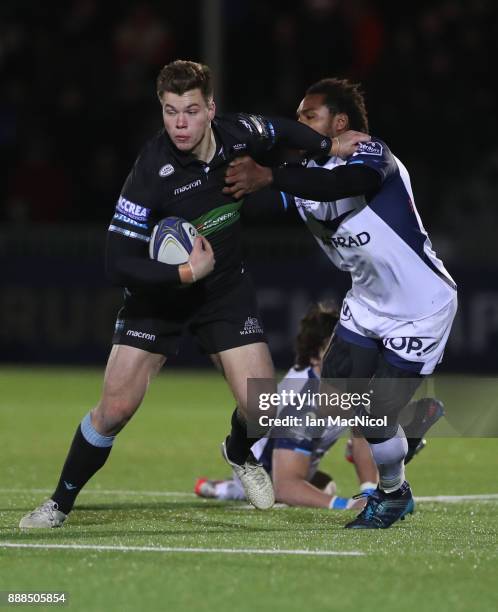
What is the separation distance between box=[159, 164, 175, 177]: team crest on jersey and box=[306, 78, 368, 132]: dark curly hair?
3.20ft

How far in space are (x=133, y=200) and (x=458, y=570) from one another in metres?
2.40

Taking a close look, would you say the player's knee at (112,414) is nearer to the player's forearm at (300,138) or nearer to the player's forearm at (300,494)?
the player's forearm at (300,494)

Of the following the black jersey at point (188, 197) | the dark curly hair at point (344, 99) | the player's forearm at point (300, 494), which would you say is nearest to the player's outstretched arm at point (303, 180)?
the black jersey at point (188, 197)

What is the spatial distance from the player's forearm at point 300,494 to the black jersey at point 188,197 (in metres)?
1.38

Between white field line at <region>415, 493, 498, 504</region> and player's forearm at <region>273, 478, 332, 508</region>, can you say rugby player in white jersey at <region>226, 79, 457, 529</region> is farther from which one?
white field line at <region>415, 493, 498, 504</region>

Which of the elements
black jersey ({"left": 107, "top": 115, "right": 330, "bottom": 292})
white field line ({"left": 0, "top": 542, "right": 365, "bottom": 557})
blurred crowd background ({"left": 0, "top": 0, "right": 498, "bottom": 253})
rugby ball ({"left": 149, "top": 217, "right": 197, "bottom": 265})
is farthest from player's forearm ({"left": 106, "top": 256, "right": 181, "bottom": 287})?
blurred crowd background ({"left": 0, "top": 0, "right": 498, "bottom": 253})

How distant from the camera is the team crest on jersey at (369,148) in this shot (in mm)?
7059

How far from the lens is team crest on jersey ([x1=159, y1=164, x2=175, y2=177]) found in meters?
7.01

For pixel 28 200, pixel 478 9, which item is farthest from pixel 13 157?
pixel 478 9

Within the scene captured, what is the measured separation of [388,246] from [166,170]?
3.80ft

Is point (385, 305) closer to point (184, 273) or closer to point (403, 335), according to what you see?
point (403, 335)

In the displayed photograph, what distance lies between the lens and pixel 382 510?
23.5 ft

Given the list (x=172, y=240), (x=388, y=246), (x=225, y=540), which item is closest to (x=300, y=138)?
(x=388, y=246)

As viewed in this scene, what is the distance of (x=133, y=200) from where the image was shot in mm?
6918
